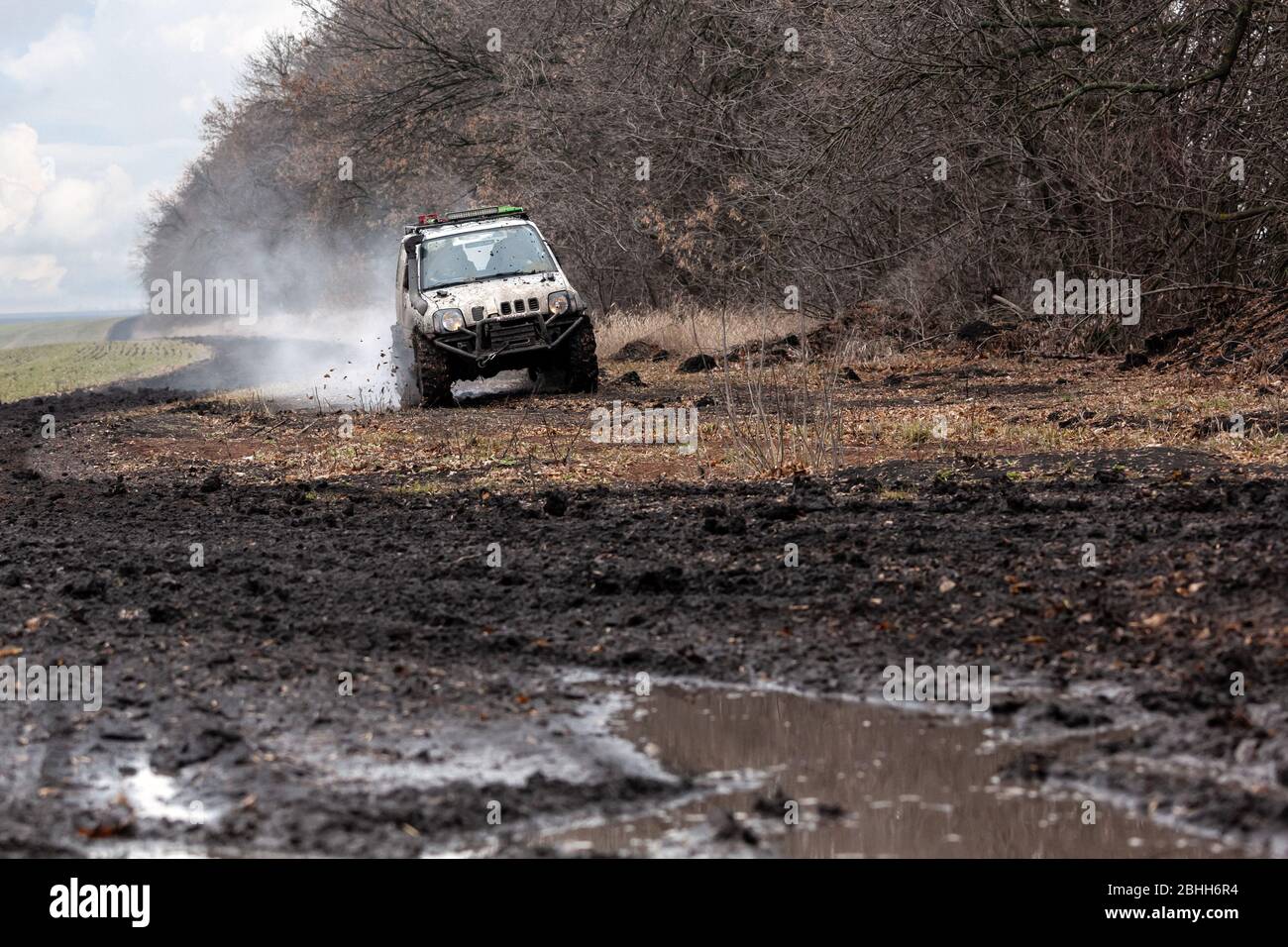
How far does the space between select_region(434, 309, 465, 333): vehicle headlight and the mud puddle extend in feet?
40.7

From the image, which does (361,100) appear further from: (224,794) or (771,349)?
(224,794)

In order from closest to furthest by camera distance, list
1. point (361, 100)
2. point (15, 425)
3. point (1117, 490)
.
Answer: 1. point (1117, 490)
2. point (15, 425)
3. point (361, 100)

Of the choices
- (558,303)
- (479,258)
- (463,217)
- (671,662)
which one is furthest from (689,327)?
(671,662)

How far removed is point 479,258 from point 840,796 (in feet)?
48.9

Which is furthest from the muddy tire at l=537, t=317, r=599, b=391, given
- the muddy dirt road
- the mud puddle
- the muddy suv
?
the mud puddle

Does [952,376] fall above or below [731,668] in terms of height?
above

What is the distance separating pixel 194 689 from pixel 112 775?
38.4 inches

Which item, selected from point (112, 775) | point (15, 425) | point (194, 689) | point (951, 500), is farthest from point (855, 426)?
point (15, 425)

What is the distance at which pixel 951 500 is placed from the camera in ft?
32.3

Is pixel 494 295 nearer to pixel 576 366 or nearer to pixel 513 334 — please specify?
pixel 513 334

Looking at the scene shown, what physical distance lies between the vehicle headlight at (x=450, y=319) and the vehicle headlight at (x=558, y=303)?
3.56 ft

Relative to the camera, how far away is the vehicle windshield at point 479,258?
62.3ft

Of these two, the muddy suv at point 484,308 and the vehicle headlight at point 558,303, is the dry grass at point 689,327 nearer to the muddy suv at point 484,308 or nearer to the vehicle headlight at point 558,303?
the muddy suv at point 484,308

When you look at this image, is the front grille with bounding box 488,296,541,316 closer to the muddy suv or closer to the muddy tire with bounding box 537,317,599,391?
the muddy suv
